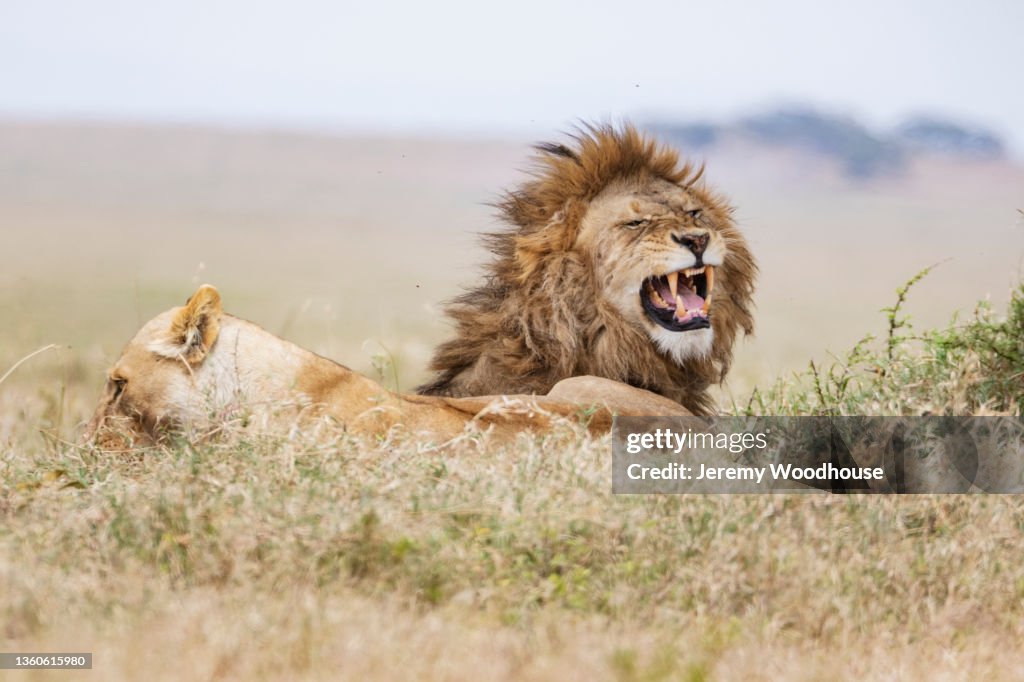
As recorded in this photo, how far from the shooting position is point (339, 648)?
3297mm

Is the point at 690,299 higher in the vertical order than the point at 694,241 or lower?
lower

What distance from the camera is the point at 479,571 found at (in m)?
3.82

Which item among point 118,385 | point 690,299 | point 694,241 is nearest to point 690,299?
point 690,299

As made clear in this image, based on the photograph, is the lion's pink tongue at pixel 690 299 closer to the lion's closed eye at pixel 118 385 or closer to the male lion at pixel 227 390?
the male lion at pixel 227 390

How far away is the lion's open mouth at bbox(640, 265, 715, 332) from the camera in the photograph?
6098 mm

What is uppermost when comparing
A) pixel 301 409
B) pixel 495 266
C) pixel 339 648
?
pixel 495 266

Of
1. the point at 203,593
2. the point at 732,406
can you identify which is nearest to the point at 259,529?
the point at 203,593

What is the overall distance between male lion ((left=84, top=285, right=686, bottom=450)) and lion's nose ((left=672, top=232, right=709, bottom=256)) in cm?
112

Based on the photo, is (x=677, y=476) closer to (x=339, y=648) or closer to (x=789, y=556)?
(x=789, y=556)

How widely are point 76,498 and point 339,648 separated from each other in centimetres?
166

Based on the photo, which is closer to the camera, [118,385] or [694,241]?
[118,385]

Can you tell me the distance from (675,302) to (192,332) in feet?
7.24

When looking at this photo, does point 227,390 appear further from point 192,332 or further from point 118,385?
point 118,385

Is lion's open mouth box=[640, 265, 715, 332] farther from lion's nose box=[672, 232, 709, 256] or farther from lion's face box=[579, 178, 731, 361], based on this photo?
lion's nose box=[672, 232, 709, 256]
